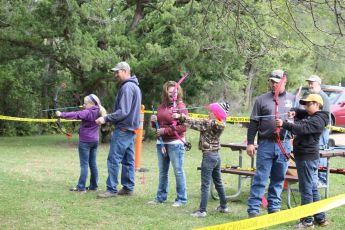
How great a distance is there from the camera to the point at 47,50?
1625cm

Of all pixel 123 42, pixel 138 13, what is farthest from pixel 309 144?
pixel 138 13

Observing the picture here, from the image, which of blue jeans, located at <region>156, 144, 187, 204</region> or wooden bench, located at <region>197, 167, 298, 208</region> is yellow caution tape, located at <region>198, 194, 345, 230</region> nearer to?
wooden bench, located at <region>197, 167, 298, 208</region>

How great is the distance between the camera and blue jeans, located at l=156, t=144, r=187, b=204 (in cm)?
807

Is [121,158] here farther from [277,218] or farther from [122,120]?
[277,218]

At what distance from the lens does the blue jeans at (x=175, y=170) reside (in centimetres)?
807

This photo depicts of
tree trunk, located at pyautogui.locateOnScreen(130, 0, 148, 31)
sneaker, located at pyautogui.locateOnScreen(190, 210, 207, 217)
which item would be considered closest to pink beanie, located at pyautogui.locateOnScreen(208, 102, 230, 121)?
sneaker, located at pyautogui.locateOnScreen(190, 210, 207, 217)

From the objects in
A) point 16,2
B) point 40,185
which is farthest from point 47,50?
point 40,185

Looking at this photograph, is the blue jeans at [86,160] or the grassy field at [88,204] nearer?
the grassy field at [88,204]

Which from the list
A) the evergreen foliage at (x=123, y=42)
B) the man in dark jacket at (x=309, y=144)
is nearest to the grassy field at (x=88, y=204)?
the man in dark jacket at (x=309, y=144)

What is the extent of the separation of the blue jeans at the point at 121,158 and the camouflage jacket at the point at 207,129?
58.0 inches

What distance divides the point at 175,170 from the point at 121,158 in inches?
37.9

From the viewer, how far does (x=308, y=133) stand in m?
6.64

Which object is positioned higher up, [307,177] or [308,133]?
[308,133]

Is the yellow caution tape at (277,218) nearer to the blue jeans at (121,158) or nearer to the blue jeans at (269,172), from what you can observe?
the blue jeans at (269,172)
